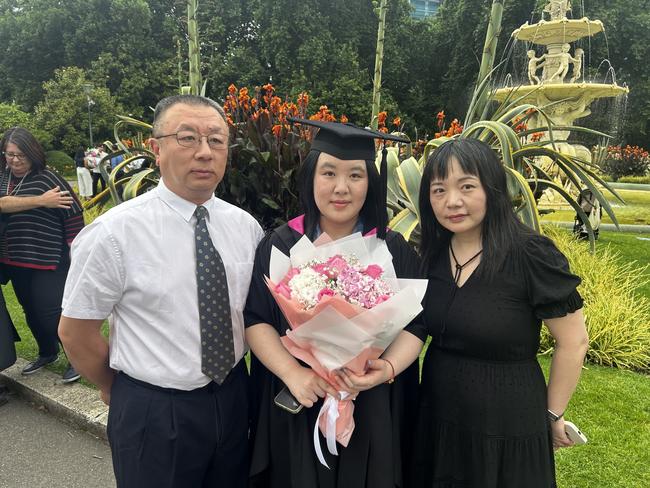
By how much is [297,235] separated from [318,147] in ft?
1.17

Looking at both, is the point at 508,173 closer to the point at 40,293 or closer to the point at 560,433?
the point at 560,433

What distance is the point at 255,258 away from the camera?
1790mm

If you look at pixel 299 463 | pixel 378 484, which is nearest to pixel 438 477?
pixel 378 484

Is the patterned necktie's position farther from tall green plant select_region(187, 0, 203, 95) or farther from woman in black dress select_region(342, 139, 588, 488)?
tall green plant select_region(187, 0, 203, 95)

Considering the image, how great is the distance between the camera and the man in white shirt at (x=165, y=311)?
1545 mm

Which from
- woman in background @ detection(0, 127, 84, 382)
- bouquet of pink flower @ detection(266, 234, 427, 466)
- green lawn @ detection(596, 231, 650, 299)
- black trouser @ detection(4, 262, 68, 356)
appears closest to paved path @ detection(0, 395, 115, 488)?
woman in background @ detection(0, 127, 84, 382)

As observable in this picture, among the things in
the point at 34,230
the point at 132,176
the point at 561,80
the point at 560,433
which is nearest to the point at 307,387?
the point at 560,433

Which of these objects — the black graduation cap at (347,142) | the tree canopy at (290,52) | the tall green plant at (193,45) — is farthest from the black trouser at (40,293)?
the tree canopy at (290,52)

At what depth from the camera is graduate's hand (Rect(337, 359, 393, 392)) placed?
57.7 inches

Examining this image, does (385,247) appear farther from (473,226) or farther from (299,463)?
(299,463)

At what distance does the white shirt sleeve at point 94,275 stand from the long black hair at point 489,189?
1.19 meters

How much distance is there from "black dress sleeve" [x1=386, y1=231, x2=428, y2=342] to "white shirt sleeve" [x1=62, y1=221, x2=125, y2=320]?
1.00 metres

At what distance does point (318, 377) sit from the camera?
154 centimetres

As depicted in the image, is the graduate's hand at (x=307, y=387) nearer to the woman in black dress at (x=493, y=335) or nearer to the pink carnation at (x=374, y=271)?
the woman in black dress at (x=493, y=335)
